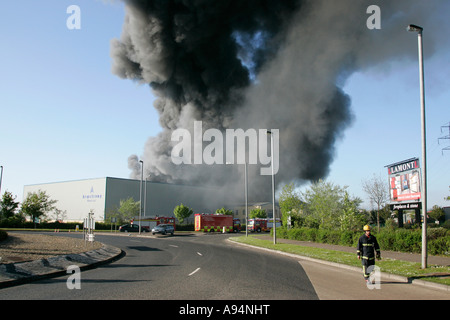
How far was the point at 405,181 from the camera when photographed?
2252 cm

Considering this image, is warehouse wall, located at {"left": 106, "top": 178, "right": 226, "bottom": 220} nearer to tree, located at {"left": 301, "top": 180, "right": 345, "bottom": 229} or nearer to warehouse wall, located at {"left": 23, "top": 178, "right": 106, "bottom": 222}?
warehouse wall, located at {"left": 23, "top": 178, "right": 106, "bottom": 222}

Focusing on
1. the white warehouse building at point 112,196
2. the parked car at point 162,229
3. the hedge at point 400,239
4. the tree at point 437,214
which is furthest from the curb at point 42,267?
the tree at point 437,214

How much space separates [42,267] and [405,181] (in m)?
20.9

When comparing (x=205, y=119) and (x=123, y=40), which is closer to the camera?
(x=123, y=40)

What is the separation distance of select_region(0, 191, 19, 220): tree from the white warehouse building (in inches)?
507

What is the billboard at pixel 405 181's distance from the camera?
21372 mm

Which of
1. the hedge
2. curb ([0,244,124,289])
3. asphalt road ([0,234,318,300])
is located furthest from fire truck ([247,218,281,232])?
asphalt road ([0,234,318,300])

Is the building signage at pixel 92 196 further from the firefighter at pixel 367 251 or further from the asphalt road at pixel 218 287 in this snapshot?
the firefighter at pixel 367 251

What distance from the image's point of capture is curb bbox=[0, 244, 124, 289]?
959cm

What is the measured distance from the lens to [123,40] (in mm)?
59812

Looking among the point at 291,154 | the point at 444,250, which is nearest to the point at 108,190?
the point at 291,154

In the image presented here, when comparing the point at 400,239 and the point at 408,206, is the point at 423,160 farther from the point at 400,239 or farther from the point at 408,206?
the point at 408,206
